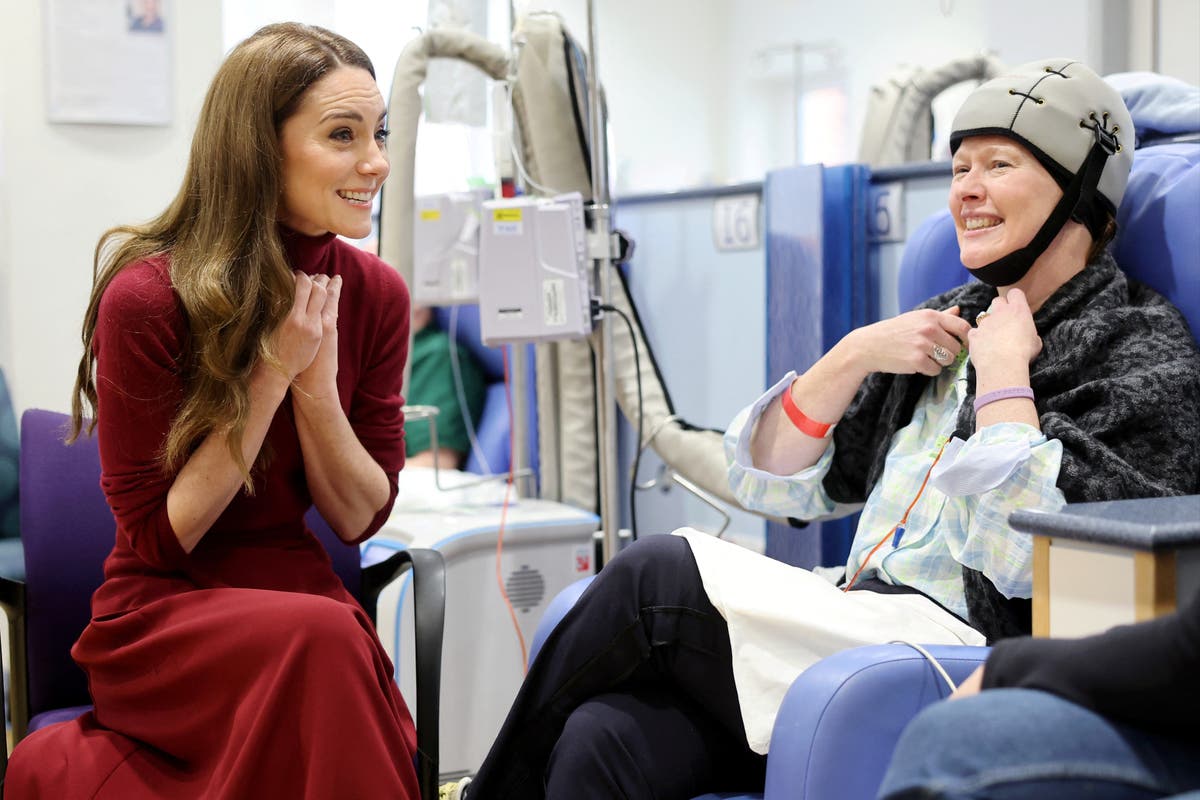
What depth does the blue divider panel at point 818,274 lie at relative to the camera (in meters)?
2.48

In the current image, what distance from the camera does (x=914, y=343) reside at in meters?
1.64

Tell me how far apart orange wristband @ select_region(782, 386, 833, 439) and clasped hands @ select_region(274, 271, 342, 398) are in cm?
60

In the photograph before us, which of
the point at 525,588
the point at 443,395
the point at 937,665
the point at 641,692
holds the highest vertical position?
the point at 443,395

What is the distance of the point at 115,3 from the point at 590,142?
1.10m

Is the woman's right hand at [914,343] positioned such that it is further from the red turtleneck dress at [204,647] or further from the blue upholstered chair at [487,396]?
the blue upholstered chair at [487,396]

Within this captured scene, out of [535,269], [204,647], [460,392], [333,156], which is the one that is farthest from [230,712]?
[460,392]

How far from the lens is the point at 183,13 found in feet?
9.33

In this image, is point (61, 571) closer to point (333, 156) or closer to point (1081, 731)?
point (333, 156)

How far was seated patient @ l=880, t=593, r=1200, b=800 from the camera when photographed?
0.91m

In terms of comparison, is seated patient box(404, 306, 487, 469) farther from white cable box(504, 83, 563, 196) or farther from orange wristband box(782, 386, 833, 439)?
orange wristband box(782, 386, 833, 439)

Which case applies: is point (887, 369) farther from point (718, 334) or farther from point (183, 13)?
point (183, 13)

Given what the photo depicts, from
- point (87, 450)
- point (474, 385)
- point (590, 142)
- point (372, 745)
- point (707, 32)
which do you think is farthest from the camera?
point (707, 32)

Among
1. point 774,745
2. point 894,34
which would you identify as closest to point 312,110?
point 774,745

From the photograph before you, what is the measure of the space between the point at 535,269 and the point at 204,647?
47.5 inches
